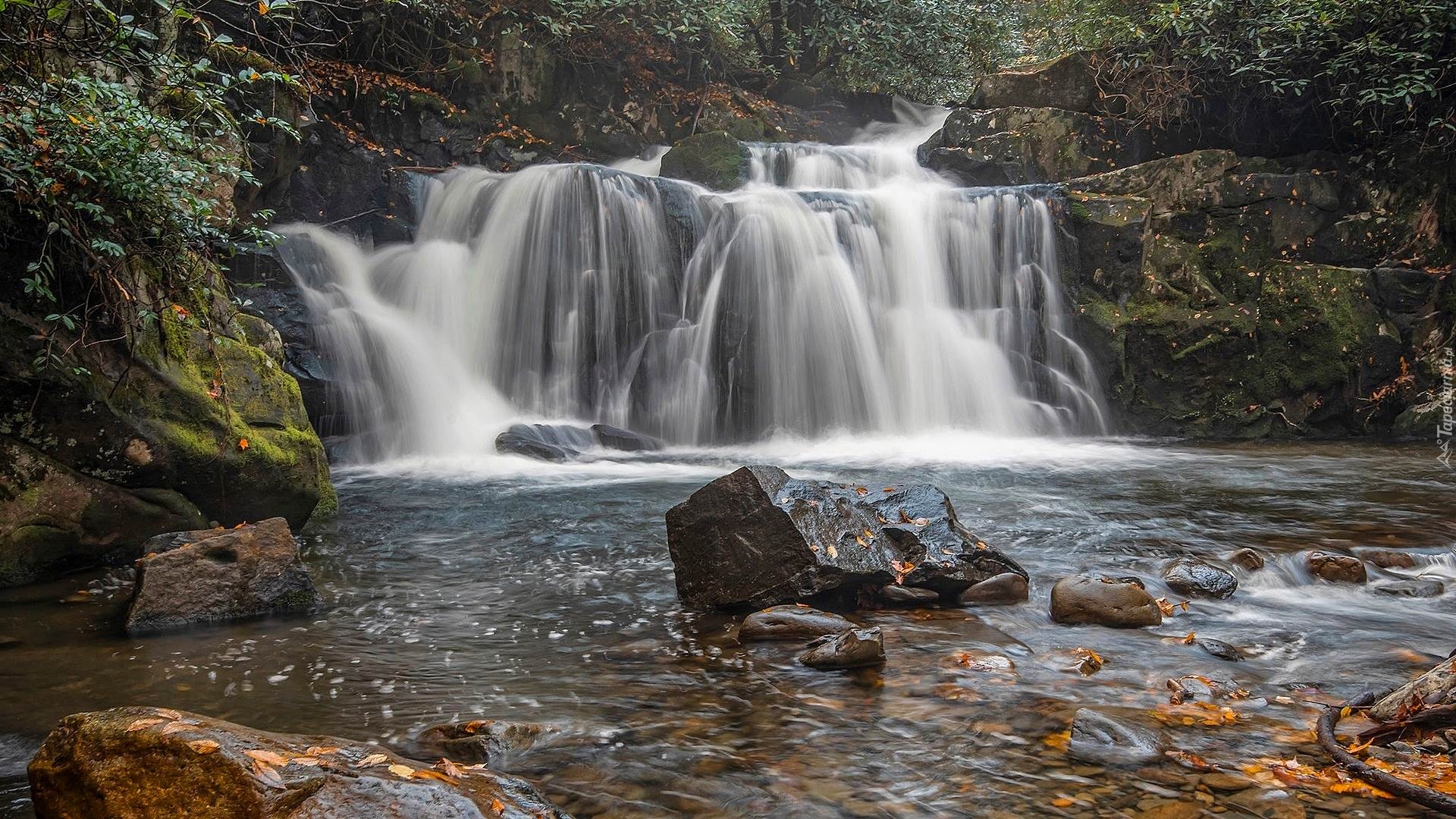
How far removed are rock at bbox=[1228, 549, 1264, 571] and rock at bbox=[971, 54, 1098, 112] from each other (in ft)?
32.7

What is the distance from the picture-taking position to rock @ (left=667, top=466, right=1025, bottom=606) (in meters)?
4.55

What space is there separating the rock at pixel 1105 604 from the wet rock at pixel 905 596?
61 cm

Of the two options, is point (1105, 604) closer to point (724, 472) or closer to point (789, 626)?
point (789, 626)

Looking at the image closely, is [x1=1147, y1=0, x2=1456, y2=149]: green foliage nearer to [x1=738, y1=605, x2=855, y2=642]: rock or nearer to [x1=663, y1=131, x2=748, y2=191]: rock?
[x1=663, y1=131, x2=748, y2=191]: rock

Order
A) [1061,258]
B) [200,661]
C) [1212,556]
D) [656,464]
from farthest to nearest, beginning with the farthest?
[1061,258]
[656,464]
[1212,556]
[200,661]

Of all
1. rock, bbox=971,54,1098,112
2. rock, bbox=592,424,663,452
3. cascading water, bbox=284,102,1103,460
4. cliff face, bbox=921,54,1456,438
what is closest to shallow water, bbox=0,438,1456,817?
rock, bbox=592,424,663,452

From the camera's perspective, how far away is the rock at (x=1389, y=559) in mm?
5391

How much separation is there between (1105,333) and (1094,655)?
8.94m

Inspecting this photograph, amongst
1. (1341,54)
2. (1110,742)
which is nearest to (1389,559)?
(1110,742)

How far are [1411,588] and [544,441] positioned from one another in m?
7.57

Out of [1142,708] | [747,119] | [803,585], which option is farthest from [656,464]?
[747,119]

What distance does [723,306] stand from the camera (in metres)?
11.9

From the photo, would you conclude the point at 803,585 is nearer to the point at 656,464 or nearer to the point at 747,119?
the point at 656,464

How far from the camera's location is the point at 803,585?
4.54m
